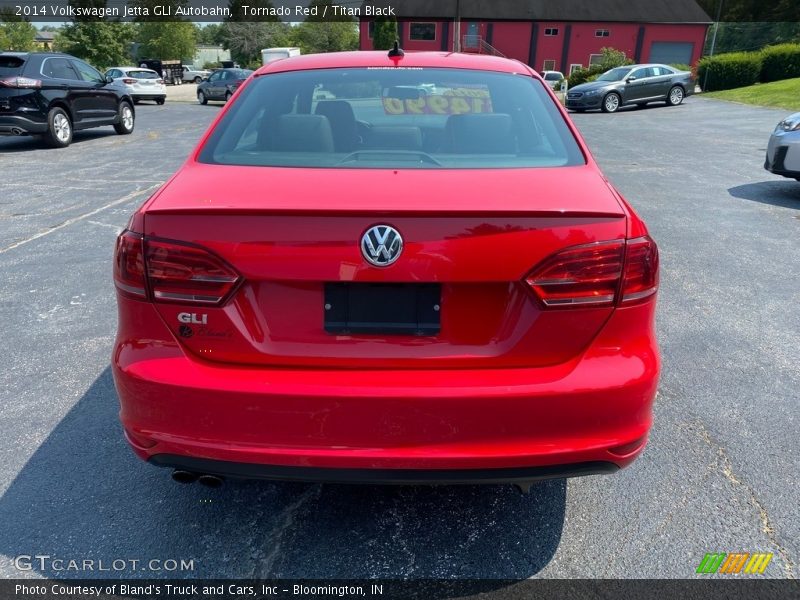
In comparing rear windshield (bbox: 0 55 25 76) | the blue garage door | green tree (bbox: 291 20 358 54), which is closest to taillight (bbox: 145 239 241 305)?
rear windshield (bbox: 0 55 25 76)

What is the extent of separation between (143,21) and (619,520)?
76.2 m

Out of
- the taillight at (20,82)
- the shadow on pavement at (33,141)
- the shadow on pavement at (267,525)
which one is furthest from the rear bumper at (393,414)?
the shadow on pavement at (33,141)

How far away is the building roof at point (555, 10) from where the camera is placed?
5019 centimetres

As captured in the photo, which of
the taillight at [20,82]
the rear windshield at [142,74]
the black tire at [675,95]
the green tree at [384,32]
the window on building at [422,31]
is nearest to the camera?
the taillight at [20,82]

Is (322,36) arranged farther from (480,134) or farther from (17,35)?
(480,134)

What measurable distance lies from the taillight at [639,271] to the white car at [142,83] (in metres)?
28.9

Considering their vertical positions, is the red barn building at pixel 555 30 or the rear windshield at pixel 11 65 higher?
the red barn building at pixel 555 30

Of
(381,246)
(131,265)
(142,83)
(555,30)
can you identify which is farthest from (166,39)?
(381,246)

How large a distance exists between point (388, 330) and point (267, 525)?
111 centimetres

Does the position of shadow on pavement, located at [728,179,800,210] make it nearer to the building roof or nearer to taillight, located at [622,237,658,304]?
taillight, located at [622,237,658,304]

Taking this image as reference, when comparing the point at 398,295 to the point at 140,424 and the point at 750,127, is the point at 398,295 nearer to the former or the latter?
the point at 140,424

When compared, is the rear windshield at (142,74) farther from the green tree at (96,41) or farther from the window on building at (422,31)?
the window on building at (422,31)

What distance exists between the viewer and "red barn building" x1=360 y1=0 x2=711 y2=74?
165ft

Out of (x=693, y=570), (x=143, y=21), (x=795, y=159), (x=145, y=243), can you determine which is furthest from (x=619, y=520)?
(x=143, y=21)
